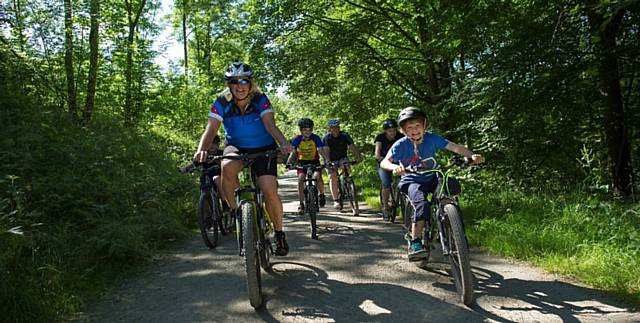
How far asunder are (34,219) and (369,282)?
165 inches

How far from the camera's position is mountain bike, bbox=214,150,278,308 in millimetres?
3957

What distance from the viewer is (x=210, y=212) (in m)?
7.00

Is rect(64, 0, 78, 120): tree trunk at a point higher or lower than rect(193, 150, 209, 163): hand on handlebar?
higher

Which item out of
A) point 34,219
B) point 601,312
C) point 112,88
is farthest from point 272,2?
point 601,312

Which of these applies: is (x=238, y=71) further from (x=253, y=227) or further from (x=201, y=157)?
(x=253, y=227)

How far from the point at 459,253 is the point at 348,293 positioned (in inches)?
43.9

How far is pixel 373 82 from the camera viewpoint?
1603cm

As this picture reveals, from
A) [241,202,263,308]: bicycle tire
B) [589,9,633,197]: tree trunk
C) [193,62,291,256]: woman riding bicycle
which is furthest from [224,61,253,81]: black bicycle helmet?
[589,9,633,197]: tree trunk

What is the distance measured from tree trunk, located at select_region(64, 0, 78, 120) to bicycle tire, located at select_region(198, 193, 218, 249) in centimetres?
655

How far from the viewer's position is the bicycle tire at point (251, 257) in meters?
3.94

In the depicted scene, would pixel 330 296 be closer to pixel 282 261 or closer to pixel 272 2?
pixel 282 261

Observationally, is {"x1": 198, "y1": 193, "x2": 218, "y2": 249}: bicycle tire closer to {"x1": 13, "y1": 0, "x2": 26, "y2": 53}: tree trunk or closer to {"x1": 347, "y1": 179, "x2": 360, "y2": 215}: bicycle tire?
{"x1": 347, "y1": 179, "x2": 360, "y2": 215}: bicycle tire

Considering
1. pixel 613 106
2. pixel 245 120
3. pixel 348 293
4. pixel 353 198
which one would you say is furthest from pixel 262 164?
pixel 613 106

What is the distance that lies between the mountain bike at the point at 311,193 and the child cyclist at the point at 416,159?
7.92ft
